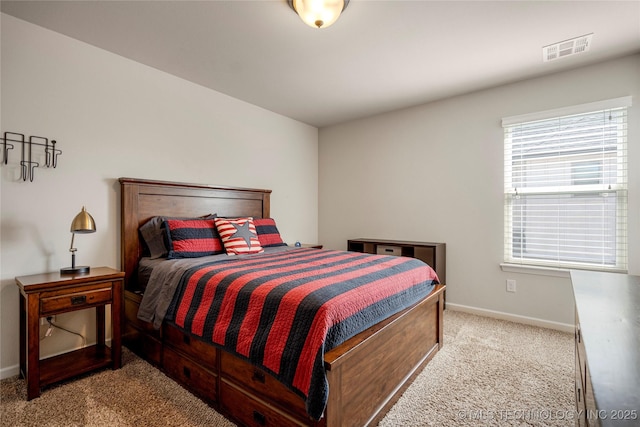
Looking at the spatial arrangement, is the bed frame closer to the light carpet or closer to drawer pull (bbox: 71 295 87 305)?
the light carpet

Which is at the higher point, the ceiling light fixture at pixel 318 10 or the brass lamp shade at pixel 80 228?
the ceiling light fixture at pixel 318 10

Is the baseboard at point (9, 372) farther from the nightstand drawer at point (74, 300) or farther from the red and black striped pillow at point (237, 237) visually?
the red and black striped pillow at point (237, 237)

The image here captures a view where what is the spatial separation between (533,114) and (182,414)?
3.83 m

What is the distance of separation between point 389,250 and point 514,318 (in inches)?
57.1

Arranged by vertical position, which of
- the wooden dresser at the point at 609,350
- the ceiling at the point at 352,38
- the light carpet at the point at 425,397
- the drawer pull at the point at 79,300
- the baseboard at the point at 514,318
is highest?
the ceiling at the point at 352,38

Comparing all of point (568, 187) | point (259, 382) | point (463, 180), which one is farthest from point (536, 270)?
point (259, 382)

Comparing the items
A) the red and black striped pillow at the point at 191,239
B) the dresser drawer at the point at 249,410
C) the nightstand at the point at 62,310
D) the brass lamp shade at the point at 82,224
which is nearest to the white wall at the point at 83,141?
the nightstand at the point at 62,310

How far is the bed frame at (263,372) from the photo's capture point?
1.37 meters

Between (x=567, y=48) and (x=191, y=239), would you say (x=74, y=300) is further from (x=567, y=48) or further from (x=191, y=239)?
(x=567, y=48)

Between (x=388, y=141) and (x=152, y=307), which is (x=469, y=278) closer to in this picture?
(x=388, y=141)

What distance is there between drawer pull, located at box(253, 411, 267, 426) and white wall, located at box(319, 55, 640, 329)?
9.05 feet

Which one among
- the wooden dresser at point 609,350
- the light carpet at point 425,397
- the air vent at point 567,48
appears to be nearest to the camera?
the wooden dresser at point 609,350

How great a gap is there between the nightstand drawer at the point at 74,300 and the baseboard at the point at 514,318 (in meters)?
3.40

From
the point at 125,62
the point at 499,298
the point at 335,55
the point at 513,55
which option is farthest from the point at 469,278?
the point at 125,62
